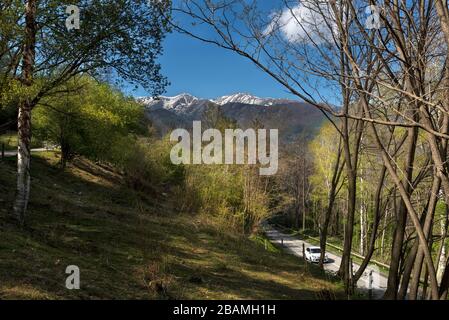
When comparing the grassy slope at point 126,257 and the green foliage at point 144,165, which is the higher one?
the green foliage at point 144,165

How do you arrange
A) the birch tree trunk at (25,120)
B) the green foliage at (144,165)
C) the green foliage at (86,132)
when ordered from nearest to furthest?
the birch tree trunk at (25,120)
the green foliage at (86,132)
the green foliage at (144,165)

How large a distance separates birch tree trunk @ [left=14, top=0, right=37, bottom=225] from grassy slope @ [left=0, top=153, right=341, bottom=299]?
0.57 m

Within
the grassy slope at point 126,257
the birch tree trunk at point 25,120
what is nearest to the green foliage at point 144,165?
the grassy slope at point 126,257

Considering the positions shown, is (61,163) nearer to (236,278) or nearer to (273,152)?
(273,152)

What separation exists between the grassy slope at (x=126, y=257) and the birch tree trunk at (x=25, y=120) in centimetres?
57

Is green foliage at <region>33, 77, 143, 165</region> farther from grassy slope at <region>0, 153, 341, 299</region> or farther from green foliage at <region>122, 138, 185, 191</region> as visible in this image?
grassy slope at <region>0, 153, 341, 299</region>

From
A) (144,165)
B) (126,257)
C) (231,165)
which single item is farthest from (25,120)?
(144,165)

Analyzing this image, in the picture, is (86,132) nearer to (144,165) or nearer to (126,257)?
(144,165)

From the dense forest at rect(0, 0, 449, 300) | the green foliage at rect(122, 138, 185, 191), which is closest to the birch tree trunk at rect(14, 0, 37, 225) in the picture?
the dense forest at rect(0, 0, 449, 300)

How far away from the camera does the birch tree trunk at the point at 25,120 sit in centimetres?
866

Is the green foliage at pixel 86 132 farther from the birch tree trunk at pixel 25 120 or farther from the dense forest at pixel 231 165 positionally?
the birch tree trunk at pixel 25 120

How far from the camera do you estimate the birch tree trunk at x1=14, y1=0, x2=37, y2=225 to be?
28.4 ft

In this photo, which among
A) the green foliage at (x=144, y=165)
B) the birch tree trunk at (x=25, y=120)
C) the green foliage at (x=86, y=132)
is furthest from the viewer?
the green foliage at (x=144, y=165)

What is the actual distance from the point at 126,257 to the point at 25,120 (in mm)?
3846
